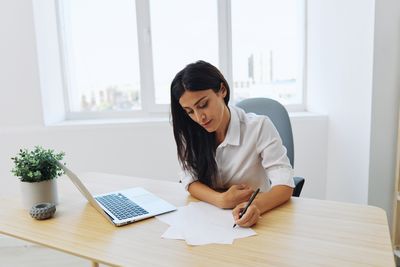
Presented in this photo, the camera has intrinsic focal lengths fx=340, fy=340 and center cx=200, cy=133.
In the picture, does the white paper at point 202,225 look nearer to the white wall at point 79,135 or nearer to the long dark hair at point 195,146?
the long dark hair at point 195,146

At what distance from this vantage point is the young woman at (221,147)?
3.88 ft

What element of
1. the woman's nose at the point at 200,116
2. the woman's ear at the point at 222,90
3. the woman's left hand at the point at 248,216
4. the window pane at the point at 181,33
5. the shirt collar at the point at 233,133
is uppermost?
the window pane at the point at 181,33

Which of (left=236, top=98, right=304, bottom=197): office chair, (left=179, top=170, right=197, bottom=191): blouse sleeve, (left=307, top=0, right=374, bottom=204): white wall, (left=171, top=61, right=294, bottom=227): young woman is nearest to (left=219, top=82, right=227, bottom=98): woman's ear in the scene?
(left=171, top=61, right=294, bottom=227): young woman

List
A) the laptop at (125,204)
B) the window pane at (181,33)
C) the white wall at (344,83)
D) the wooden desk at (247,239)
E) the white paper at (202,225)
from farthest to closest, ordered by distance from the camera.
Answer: the window pane at (181,33) < the white wall at (344,83) < the laptop at (125,204) < the white paper at (202,225) < the wooden desk at (247,239)

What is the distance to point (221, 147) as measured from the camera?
136cm

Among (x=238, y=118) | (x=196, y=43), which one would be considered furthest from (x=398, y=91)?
(x=196, y=43)

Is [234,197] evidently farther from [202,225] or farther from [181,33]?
[181,33]

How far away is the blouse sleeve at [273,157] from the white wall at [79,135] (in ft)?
3.74

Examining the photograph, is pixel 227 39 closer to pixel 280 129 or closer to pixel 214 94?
pixel 280 129

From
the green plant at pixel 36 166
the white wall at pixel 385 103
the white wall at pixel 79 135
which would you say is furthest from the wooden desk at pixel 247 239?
the white wall at pixel 79 135

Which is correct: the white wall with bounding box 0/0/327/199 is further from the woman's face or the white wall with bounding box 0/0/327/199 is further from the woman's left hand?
the woman's left hand

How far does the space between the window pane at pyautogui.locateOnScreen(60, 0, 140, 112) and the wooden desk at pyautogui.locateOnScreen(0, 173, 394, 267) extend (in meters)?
1.58

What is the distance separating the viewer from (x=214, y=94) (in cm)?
123

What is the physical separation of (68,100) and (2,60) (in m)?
0.55
